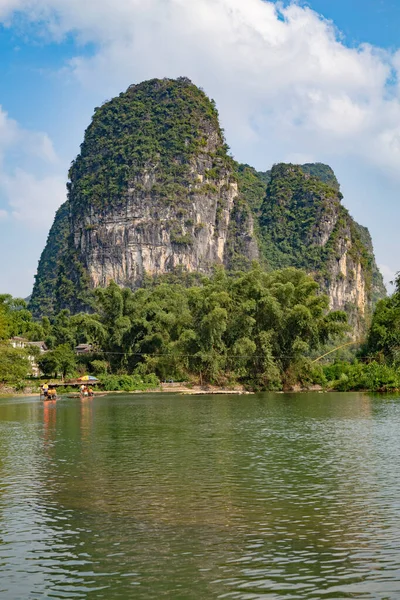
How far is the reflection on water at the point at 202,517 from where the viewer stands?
306 inches

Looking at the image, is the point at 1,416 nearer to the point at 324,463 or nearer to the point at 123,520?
the point at 324,463

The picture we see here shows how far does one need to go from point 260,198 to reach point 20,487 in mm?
161344

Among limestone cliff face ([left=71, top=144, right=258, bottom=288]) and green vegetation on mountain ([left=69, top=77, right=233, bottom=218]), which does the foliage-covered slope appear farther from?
green vegetation on mountain ([left=69, top=77, right=233, bottom=218])

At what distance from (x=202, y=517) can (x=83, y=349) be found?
65781 mm

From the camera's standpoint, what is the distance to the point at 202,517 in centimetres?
1065

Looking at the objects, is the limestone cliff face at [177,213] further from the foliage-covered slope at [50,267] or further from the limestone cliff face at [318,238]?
the foliage-covered slope at [50,267]

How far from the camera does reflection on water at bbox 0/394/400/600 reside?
25.5 ft

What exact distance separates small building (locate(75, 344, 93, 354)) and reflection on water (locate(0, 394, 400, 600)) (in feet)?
163

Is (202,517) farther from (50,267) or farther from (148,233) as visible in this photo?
(50,267)

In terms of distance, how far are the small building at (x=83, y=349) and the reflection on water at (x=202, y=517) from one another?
163 ft

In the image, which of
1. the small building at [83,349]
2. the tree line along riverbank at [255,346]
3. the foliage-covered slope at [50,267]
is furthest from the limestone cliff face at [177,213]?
the tree line along riverbank at [255,346]

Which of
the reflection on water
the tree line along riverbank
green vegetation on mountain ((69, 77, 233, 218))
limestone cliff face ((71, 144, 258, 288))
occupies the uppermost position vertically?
green vegetation on mountain ((69, 77, 233, 218))

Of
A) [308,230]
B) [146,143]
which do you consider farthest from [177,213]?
[308,230]

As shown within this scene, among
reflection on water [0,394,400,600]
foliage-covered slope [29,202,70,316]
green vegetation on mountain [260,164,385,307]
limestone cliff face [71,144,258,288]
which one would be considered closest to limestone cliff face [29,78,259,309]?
limestone cliff face [71,144,258,288]
